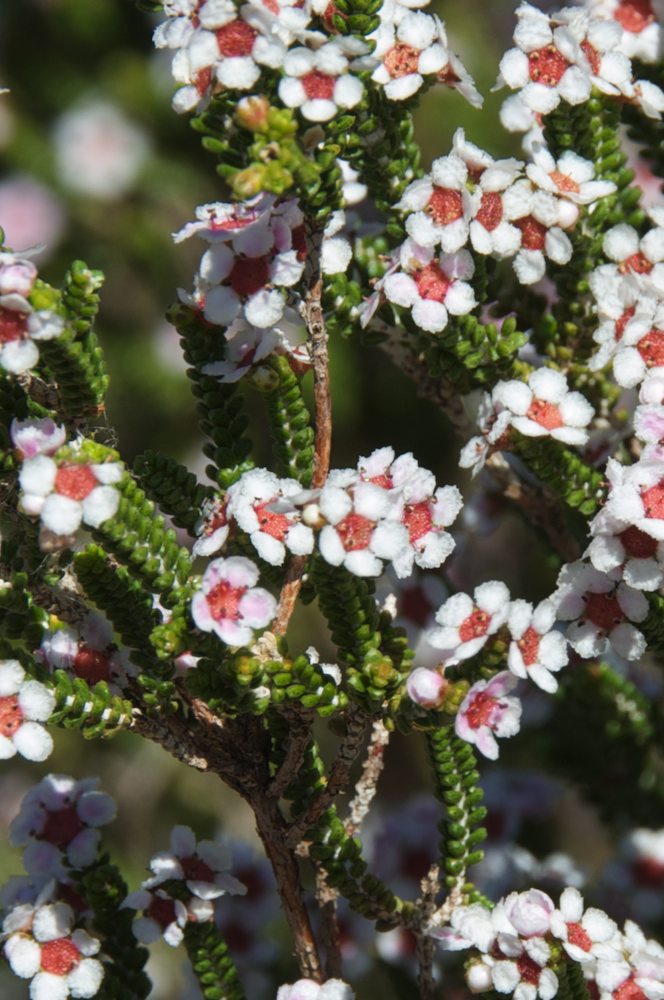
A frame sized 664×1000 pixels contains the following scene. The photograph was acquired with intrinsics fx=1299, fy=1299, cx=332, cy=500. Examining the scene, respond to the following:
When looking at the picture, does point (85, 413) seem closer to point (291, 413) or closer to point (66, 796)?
point (291, 413)

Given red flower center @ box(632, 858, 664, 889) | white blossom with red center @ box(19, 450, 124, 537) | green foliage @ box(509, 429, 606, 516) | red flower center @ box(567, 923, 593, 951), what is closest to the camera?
white blossom with red center @ box(19, 450, 124, 537)

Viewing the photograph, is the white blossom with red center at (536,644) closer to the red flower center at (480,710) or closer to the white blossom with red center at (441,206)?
the red flower center at (480,710)

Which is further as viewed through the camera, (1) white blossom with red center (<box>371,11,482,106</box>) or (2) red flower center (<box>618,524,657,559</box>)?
(1) white blossom with red center (<box>371,11,482,106</box>)

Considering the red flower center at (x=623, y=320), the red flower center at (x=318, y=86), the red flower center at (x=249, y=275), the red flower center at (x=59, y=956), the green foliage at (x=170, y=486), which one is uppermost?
the red flower center at (x=318, y=86)

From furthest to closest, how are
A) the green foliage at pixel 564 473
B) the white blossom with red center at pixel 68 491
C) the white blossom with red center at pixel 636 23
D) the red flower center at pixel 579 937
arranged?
the white blossom with red center at pixel 636 23 → the green foliage at pixel 564 473 → the red flower center at pixel 579 937 → the white blossom with red center at pixel 68 491

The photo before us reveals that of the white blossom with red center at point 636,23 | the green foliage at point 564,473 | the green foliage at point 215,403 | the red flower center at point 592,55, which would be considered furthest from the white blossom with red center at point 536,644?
the white blossom with red center at point 636,23

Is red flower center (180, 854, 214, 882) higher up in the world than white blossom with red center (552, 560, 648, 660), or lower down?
lower down

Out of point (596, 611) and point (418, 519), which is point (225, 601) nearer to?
point (418, 519)

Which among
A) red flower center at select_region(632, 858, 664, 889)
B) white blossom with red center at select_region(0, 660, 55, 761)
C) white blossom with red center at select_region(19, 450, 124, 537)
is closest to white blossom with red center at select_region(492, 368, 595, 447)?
white blossom with red center at select_region(19, 450, 124, 537)

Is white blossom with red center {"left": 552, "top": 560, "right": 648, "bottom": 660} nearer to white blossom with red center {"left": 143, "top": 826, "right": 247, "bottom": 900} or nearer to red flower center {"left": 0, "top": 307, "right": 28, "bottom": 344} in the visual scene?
white blossom with red center {"left": 143, "top": 826, "right": 247, "bottom": 900}
